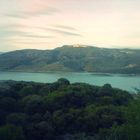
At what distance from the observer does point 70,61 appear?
169 metres

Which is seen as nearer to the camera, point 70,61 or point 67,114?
point 67,114

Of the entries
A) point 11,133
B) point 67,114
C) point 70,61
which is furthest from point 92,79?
point 11,133

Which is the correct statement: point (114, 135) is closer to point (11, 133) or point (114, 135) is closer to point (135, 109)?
point (135, 109)

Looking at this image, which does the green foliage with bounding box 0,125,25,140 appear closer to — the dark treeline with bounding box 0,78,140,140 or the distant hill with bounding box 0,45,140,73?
the dark treeline with bounding box 0,78,140,140

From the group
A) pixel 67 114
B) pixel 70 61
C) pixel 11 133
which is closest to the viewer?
pixel 11 133

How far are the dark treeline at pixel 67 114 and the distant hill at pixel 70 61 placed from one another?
103 m

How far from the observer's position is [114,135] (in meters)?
20.9

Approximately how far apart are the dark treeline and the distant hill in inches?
4042

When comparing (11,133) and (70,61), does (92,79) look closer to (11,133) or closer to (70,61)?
(70,61)

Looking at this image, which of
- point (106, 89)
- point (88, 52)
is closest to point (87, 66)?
point (88, 52)

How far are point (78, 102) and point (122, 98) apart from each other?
5.18m

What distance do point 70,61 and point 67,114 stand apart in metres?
139

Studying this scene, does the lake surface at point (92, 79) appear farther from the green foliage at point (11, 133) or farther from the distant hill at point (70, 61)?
the green foliage at point (11, 133)

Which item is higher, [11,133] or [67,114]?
[67,114]
